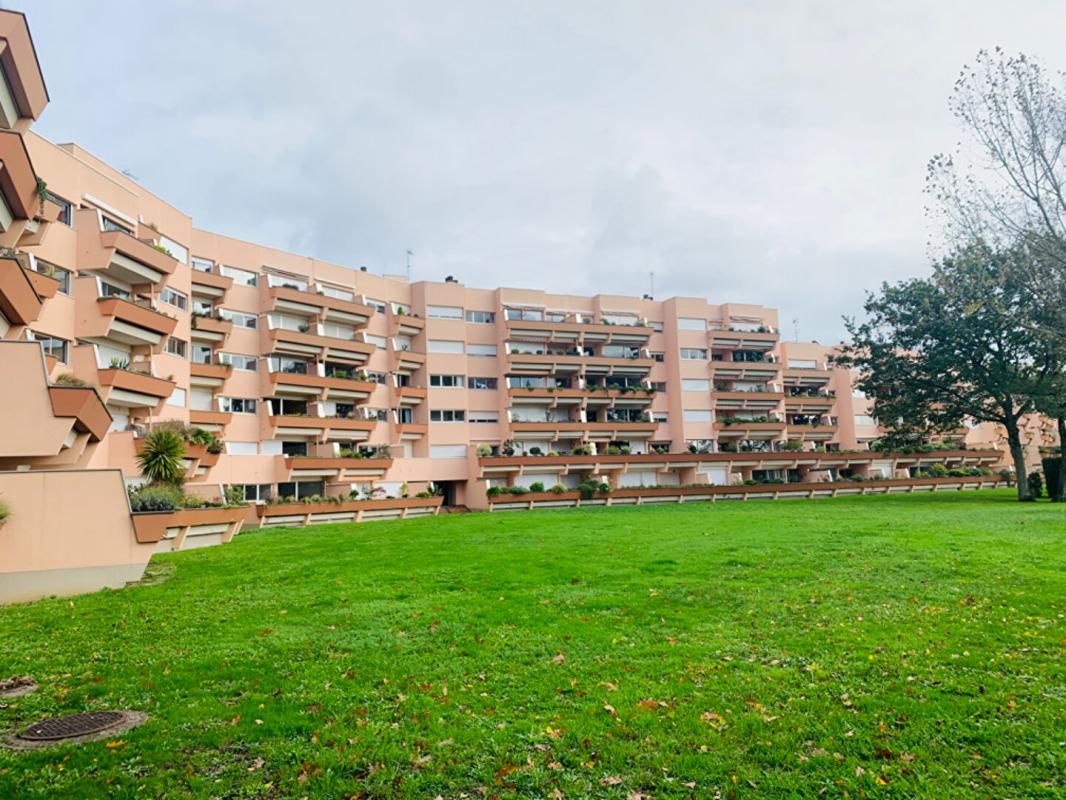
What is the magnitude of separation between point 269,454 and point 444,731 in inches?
1632

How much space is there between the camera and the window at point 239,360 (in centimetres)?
4362

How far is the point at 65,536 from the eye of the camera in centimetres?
1530

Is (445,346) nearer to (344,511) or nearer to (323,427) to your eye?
(323,427)

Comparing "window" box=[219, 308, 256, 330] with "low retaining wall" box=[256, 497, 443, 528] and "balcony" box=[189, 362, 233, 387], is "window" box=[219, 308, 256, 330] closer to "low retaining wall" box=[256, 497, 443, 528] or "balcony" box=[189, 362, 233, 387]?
"balcony" box=[189, 362, 233, 387]

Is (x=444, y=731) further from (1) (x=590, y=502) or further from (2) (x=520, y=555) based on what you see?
(1) (x=590, y=502)

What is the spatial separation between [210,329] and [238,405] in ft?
18.3

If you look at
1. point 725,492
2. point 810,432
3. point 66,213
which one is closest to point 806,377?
point 810,432

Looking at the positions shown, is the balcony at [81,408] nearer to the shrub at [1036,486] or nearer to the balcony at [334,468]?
the balcony at [334,468]

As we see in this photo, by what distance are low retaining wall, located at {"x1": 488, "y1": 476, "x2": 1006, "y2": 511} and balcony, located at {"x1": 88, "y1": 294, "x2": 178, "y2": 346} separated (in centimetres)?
2543

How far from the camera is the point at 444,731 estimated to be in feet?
21.6

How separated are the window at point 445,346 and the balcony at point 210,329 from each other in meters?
16.5

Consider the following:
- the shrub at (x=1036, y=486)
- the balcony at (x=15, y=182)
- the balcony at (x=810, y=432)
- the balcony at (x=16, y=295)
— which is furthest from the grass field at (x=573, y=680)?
the balcony at (x=810, y=432)

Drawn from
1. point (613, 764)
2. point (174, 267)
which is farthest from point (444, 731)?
point (174, 267)

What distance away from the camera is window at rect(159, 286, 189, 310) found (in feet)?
120
